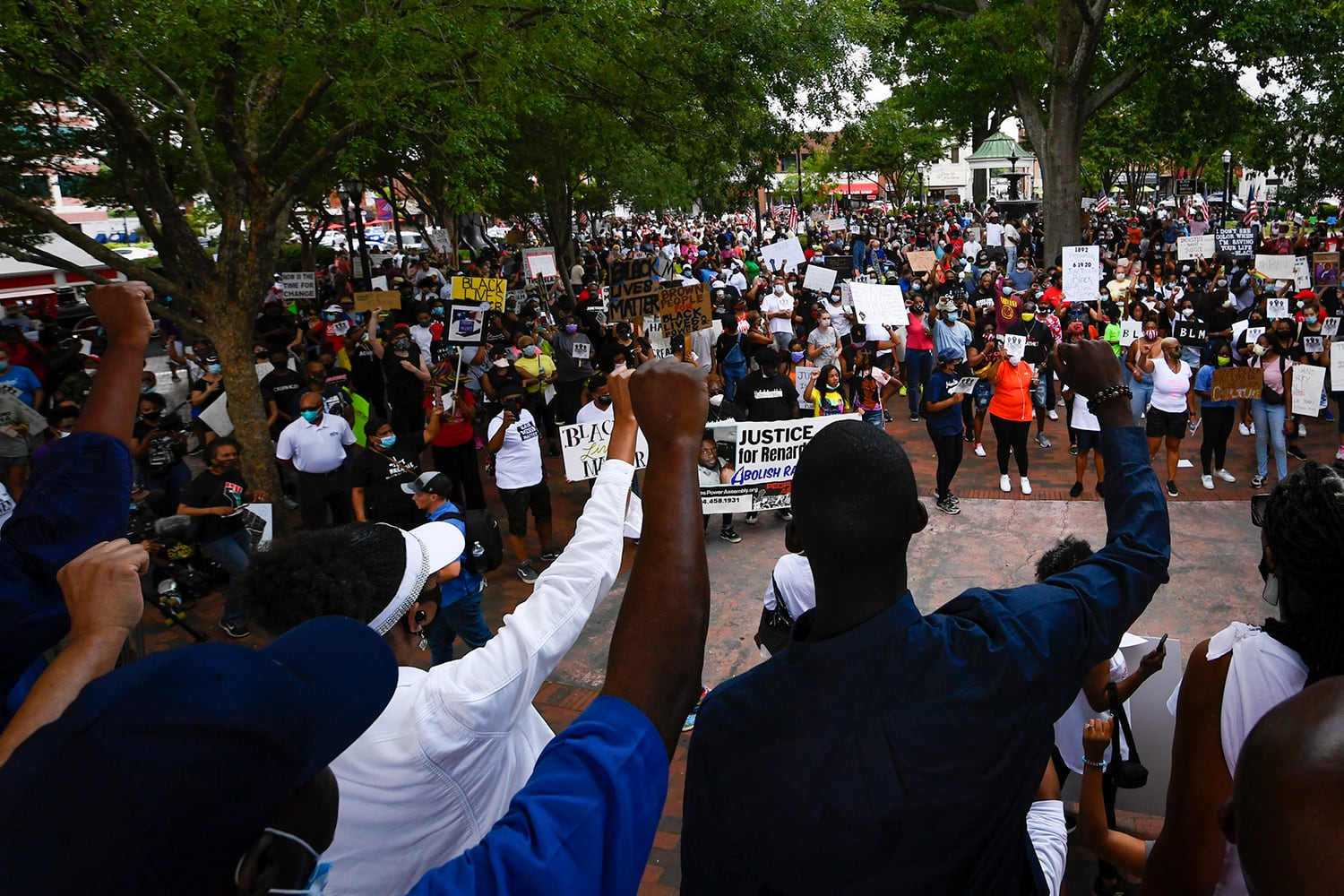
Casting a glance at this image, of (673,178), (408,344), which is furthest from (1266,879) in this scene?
(673,178)

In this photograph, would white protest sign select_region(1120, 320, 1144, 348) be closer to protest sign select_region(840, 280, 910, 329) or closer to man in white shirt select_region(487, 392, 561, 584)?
protest sign select_region(840, 280, 910, 329)

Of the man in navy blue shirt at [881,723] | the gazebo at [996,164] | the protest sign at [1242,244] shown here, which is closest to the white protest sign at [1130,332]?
the protest sign at [1242,244]

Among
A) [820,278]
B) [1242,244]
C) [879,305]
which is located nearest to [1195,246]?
[1242,244]

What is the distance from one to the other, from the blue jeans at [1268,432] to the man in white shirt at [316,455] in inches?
355

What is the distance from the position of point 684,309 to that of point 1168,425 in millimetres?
5135

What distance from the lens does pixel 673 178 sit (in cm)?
3331

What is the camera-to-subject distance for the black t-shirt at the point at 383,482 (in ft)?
23.6

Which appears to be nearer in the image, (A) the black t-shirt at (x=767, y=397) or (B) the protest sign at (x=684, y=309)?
(A) the black t-shirt at (x=767, y=397)

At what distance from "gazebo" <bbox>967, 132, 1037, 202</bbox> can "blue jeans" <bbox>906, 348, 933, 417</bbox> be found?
40.3 m

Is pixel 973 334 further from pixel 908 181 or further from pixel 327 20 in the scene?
pixel 908 181

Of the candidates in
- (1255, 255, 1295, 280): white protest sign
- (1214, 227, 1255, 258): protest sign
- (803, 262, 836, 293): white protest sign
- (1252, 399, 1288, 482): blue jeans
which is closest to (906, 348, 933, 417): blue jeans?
(803, 262, 836, 293): white protest sign

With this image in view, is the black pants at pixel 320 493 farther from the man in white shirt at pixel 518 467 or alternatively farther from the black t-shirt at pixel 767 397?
the black t-shirt at pixel 767 397

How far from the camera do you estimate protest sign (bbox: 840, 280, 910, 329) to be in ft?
41.3

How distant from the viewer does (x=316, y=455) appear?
8492 millimetres
